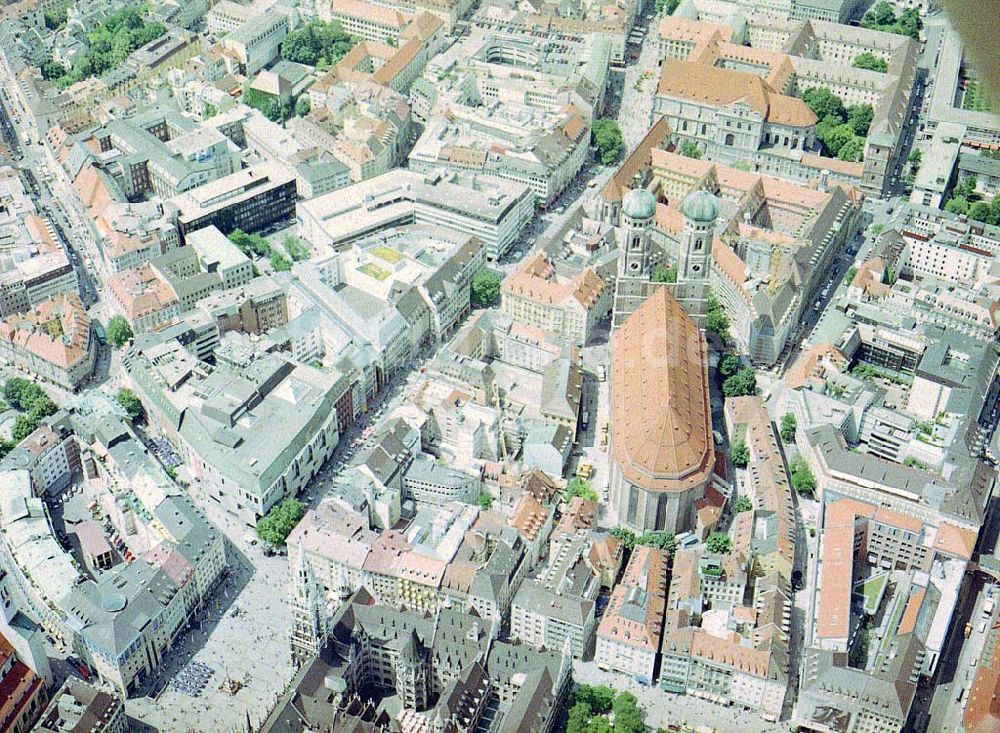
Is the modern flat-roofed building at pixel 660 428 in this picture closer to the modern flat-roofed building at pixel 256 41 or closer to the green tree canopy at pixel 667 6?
the modern flat-roofed building at pixel 256 41

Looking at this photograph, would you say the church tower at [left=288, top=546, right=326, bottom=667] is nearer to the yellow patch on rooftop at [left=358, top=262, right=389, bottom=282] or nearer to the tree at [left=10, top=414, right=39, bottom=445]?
the tree at [left=10, top=414, right=39, bottom=445]

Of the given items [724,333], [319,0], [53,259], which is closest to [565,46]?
[319,0]

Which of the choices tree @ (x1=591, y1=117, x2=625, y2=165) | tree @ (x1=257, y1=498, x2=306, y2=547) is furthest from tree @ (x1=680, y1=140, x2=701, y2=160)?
tree @ (x1=257, y1=498, x2=306, y2=547)

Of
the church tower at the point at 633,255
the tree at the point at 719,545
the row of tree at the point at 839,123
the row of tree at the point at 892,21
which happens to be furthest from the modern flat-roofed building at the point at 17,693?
the row of tree at the point at 892,21

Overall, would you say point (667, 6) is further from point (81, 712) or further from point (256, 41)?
point (81, 712)

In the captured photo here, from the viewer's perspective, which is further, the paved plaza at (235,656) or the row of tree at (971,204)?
the row of tree at (971,204)
